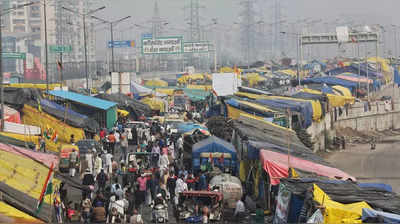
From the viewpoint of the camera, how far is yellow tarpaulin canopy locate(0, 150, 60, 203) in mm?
Result: 12207

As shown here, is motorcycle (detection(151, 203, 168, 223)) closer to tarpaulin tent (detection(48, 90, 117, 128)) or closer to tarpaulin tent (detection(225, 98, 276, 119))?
tarpaulin tent (detection(48, 90, 117, 128))

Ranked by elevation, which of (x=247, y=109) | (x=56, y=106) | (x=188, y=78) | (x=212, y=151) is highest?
(x=56, y=106)

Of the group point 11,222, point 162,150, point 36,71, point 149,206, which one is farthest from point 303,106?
point 36,71

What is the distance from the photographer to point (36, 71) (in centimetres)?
8375

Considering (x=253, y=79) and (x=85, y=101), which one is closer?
(x=85, y=101)

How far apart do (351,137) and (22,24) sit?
139859mm

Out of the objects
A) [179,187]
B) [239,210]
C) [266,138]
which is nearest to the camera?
[239,210]

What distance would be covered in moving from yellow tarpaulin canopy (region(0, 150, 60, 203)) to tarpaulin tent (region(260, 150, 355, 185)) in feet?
14.8

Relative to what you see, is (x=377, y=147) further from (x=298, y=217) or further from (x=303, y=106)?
(x=298, y=217)

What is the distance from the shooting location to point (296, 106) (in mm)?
34219

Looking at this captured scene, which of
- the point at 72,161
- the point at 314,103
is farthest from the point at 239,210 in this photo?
the point at 314,103

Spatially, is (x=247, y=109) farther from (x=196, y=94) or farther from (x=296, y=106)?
(x=196, y=94)

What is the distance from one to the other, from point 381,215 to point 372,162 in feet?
88.9

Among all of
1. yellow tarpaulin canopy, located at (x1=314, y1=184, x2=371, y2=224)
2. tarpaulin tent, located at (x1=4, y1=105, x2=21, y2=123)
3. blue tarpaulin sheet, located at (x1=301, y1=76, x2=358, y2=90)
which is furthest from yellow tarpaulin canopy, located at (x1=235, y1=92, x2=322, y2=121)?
yellow tarpaulin canopy, located at (x1=314, y1=184, x2=371, y2=224)
